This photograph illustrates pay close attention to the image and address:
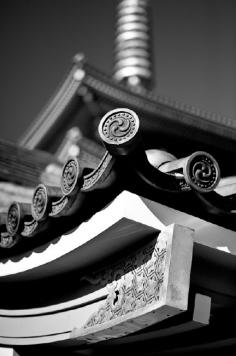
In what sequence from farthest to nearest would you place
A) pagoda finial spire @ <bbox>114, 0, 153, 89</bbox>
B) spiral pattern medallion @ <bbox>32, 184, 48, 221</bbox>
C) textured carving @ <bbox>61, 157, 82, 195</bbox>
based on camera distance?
pagoda finial spire @ <bbox>114, 0, 153, 89</bbox>
spiral pattern medallion @ <bbox>32, 184, 48, 221</bbox>
textured carving @ <bbox>61, 157, 82, 195</bbox>

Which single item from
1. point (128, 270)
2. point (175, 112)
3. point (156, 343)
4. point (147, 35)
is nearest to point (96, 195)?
point (128, 270)

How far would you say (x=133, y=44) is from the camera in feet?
76.0

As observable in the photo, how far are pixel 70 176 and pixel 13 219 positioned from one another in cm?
49

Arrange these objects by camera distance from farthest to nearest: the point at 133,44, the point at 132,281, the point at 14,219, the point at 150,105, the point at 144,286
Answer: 1. the point at 133,44
2. the point at 150,105
3. the point at 14,219
4. the point at 132,281
5. the point at 144,286

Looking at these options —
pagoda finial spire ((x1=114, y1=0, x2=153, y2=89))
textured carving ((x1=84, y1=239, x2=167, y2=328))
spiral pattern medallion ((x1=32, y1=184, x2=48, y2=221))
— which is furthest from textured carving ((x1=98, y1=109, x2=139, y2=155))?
pagoda finial spire ((x1=114, y1=0, x2=153, y2=89))

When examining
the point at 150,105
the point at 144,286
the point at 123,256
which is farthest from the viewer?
the point at 150,105

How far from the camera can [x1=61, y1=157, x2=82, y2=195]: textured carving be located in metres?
2.42

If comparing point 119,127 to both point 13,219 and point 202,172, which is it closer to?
point 202,172

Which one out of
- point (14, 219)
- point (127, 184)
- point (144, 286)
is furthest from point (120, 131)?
point (14, 219)

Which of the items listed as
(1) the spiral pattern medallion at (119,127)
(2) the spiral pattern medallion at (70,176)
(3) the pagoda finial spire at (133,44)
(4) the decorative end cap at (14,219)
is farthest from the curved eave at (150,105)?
(3) the pagoda finial spire at (133,44)

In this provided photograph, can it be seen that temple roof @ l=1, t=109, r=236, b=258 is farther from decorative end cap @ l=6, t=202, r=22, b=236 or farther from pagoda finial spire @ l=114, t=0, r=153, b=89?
pagoda finial spire @ l=114, t=0, r=153, b=89

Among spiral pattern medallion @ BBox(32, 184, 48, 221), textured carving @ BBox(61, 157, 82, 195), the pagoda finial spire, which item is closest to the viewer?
textured carving @ BBox(61, 157, 82, 195)

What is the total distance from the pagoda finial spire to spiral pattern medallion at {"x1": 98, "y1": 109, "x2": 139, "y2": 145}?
20141mm

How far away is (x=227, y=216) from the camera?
2.45 m
